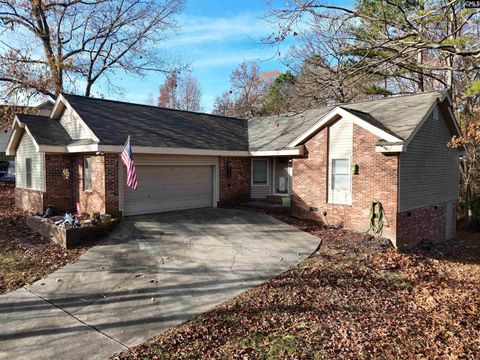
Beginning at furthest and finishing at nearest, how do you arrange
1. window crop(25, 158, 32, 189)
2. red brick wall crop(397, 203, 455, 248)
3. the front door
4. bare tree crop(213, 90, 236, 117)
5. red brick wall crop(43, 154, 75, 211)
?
bare tree crop(213, 90, 236, 117), the front door, window crop(25, 158, 32, 189), red brick wall crop(43, 154, 75, 211), red brick wall crop(397, 203, 455, 248)

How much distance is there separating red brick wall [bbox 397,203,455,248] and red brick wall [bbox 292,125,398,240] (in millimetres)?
684

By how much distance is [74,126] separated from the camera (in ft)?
46.8

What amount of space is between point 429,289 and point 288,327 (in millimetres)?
4097

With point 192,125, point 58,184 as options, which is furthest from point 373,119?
point 58,184

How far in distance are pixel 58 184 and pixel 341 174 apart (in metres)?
10.8

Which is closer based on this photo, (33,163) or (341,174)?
(341,174)

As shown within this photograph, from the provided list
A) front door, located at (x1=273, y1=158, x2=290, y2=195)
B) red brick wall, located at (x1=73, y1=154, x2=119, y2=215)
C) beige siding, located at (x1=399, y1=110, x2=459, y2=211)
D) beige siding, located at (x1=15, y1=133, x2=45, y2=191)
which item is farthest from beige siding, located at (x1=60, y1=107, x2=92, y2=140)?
beige siding, located at (x1=399, y1=110, x2=459, y2=211)

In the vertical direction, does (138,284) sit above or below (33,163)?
below

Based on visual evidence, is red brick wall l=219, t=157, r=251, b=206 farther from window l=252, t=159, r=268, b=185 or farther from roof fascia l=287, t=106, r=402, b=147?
roof fascia l=287, t=106, r=402, b=147

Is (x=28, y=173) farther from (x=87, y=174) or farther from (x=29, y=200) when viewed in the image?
(x=87, y=174)

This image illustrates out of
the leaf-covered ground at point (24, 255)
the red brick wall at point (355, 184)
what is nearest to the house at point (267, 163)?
the red brick wall at point (355, 184)

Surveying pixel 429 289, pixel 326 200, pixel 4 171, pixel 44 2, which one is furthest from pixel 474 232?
pixel 4 171

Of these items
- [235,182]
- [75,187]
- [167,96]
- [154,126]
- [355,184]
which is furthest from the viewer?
[167,96]

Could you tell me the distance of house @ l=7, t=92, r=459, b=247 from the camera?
1233cm
